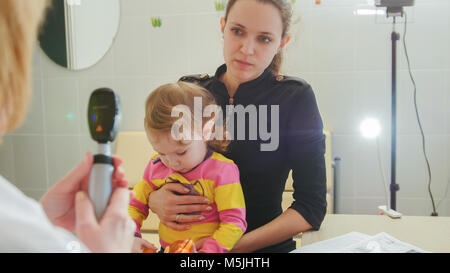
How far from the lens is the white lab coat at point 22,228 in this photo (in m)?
0.31

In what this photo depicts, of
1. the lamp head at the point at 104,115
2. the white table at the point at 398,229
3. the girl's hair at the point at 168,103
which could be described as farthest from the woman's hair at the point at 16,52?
the white table at the point at 398,229

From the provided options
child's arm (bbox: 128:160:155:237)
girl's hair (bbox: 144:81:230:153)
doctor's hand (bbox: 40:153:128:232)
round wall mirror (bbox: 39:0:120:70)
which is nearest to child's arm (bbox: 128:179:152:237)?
child's arm (bbox: 128:160:155:237)

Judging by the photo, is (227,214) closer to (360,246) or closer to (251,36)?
(360,246)

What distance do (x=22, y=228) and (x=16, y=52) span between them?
0.15m

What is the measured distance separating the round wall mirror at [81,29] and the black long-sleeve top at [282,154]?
3.23ft

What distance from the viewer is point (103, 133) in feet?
1.53

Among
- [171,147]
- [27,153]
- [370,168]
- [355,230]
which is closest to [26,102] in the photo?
[171,147]

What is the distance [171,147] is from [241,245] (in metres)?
0.25

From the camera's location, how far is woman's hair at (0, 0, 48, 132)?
32 centimetres

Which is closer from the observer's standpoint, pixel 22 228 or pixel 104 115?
pixel 22 228

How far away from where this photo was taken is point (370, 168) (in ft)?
5.25

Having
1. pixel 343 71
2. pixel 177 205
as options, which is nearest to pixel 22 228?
pixel 177 205

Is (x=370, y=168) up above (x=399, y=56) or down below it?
below
